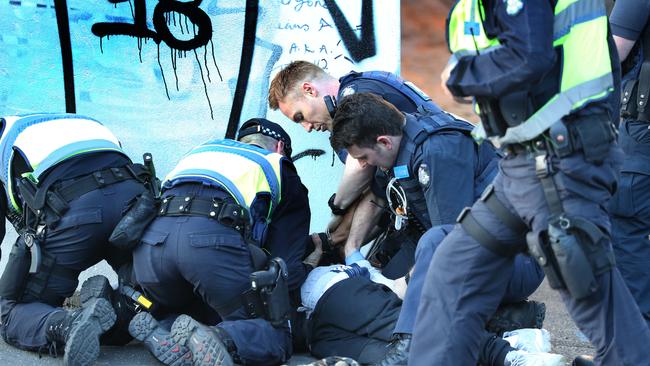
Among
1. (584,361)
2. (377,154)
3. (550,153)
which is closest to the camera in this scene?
(550,153)

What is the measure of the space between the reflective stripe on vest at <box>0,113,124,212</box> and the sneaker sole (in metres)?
0.80

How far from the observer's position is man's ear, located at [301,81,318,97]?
195 inches

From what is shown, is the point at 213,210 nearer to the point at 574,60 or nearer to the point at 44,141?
the point at 44,141

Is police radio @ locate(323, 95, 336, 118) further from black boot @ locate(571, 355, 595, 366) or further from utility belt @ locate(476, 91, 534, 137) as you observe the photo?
black boot @ locate(571, 355, 595, 366)

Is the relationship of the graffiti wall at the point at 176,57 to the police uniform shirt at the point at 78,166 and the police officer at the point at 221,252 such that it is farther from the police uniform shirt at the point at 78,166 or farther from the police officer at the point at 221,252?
the police officer at the point at 221,252

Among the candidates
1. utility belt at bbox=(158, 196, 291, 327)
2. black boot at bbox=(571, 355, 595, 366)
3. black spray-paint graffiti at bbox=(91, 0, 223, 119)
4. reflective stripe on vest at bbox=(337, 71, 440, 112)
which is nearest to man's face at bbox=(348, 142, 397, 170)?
utility belt at bbox=(158, 196, 291, 327)

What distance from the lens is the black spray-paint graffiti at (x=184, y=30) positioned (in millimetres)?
5543

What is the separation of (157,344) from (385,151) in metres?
1.23

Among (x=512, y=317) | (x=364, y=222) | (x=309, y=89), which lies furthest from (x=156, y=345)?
(x=309, y=89)

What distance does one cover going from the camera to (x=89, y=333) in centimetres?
399

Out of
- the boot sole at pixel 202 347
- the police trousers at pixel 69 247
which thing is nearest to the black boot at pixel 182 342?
the boot sole at pixel 202 347

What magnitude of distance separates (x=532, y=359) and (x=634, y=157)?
105cm

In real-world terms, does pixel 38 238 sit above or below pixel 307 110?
below

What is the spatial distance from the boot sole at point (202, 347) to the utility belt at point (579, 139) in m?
1.53
